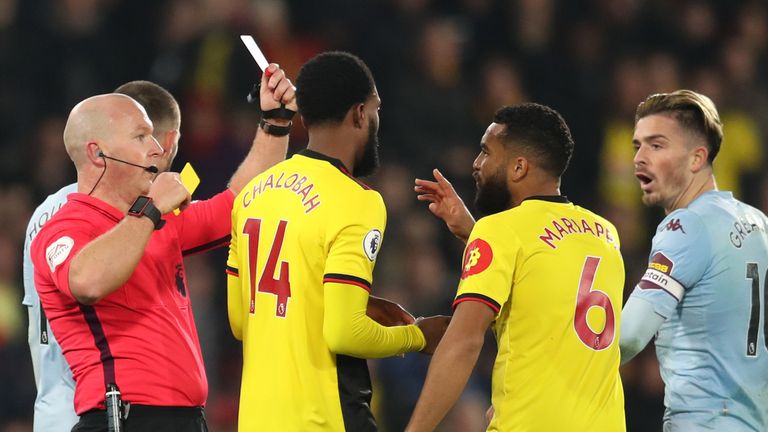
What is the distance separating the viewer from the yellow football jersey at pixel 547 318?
4.23m

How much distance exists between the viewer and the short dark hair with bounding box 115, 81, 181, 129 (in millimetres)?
5293

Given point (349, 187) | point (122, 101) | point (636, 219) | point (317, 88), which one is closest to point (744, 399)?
point (349, 187)

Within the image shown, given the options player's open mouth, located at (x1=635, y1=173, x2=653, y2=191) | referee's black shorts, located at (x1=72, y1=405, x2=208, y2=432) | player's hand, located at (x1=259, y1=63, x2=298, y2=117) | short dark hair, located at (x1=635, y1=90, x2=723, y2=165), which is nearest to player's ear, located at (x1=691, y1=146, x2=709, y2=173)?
short dark hair, located at (x1=635, y1=90, x2=723, y2=165)

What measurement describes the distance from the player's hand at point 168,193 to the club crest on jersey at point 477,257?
1.08 meters

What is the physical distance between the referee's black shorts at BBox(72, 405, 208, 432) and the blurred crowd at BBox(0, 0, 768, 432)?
377 centimetres

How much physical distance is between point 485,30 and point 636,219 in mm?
2230

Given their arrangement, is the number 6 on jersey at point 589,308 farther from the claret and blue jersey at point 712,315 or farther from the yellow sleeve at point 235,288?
the yellow sleeve at point 235,288

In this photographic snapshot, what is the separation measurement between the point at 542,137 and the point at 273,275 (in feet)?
3.71

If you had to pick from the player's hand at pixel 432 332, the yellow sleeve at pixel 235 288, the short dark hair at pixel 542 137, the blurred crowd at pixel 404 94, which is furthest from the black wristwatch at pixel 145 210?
the blurred crowd at pixel 404 94

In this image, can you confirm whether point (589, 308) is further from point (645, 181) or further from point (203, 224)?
point (203, 224)

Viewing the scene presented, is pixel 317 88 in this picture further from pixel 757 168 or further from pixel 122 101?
pixel 757 168

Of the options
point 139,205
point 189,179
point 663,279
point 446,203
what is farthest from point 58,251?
point 663,279

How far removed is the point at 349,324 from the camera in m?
4.21

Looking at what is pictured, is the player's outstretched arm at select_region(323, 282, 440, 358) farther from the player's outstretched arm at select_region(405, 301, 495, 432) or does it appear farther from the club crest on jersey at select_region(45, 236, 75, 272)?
the club crest on jersey at select_region(45, 236, 75, 272)
